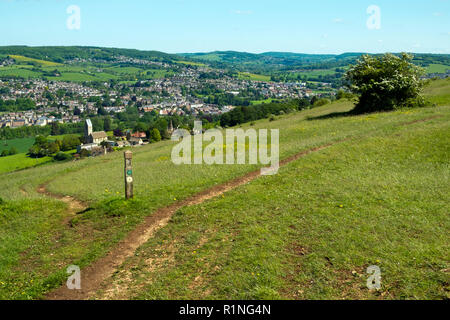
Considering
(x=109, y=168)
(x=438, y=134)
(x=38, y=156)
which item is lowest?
(x=38, y=156)

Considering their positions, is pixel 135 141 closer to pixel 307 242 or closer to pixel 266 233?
pixel 266 233

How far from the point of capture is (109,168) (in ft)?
115

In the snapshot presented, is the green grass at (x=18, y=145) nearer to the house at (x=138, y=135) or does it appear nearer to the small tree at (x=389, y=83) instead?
the house at (x=138, y=135)

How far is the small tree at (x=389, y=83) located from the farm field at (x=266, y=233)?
21.9m

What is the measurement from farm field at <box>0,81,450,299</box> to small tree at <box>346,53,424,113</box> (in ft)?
72.0

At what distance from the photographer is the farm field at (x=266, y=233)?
10.7 metres

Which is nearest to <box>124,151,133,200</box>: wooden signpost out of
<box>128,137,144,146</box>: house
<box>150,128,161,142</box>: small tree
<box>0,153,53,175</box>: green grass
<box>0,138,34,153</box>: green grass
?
<box>0,153,53,175</box>: green grass

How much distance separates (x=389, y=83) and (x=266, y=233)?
37982mm

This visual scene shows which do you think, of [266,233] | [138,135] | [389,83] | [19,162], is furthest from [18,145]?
[266,233]

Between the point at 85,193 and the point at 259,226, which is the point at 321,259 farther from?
the point at 85,193

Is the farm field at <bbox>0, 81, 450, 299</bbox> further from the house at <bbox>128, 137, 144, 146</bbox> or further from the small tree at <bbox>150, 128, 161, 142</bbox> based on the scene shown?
the house at <bbox>128, 137, 144, 146</bbox>

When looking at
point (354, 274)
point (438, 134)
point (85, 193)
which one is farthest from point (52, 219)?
point (438, 134)
